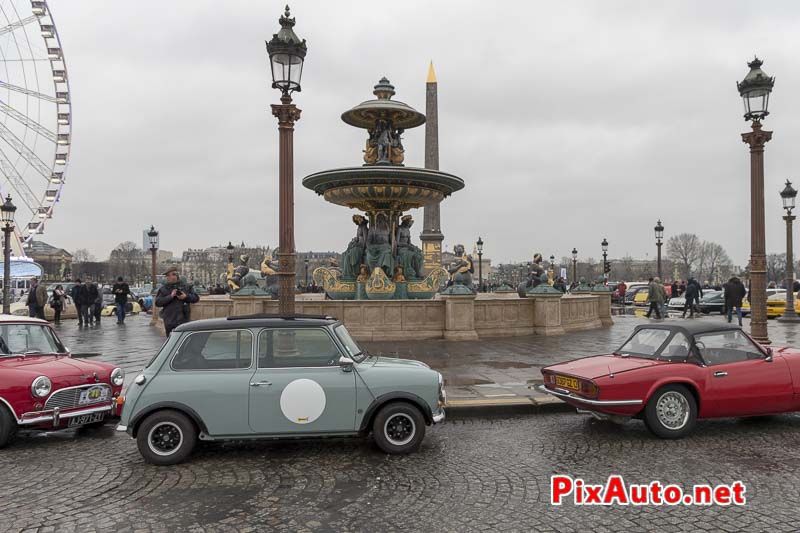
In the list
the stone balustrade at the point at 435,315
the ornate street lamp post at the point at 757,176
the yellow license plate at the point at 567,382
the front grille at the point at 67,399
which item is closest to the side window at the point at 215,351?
the front grille at the point at 67,399

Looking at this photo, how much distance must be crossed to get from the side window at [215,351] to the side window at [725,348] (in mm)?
5059

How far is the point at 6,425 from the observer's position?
20.9 feet

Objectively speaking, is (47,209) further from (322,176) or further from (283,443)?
(283,443)

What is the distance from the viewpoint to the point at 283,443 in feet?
22.0

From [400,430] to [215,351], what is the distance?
79.5 inches

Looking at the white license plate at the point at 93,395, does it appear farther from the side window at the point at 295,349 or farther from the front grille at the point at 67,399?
the side window at the point at 295,349

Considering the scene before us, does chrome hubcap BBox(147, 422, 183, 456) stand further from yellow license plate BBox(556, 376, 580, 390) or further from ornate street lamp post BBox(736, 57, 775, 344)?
ornate street lamp post BBox(736, 57, 775, 344)

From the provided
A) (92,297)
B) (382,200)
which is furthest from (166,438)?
(92,297)

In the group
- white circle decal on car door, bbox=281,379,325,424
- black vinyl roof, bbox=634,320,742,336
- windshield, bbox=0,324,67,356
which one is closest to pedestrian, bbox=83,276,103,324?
windshield, bbox=0,324,67,356

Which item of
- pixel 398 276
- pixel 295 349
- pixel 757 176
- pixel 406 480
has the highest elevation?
pixel 757 176

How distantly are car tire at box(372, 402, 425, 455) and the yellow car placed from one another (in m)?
28.0

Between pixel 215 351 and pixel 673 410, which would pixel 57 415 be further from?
pixel 673 410

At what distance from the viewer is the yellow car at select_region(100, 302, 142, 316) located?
3173cm

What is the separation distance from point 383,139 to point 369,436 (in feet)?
48.6
